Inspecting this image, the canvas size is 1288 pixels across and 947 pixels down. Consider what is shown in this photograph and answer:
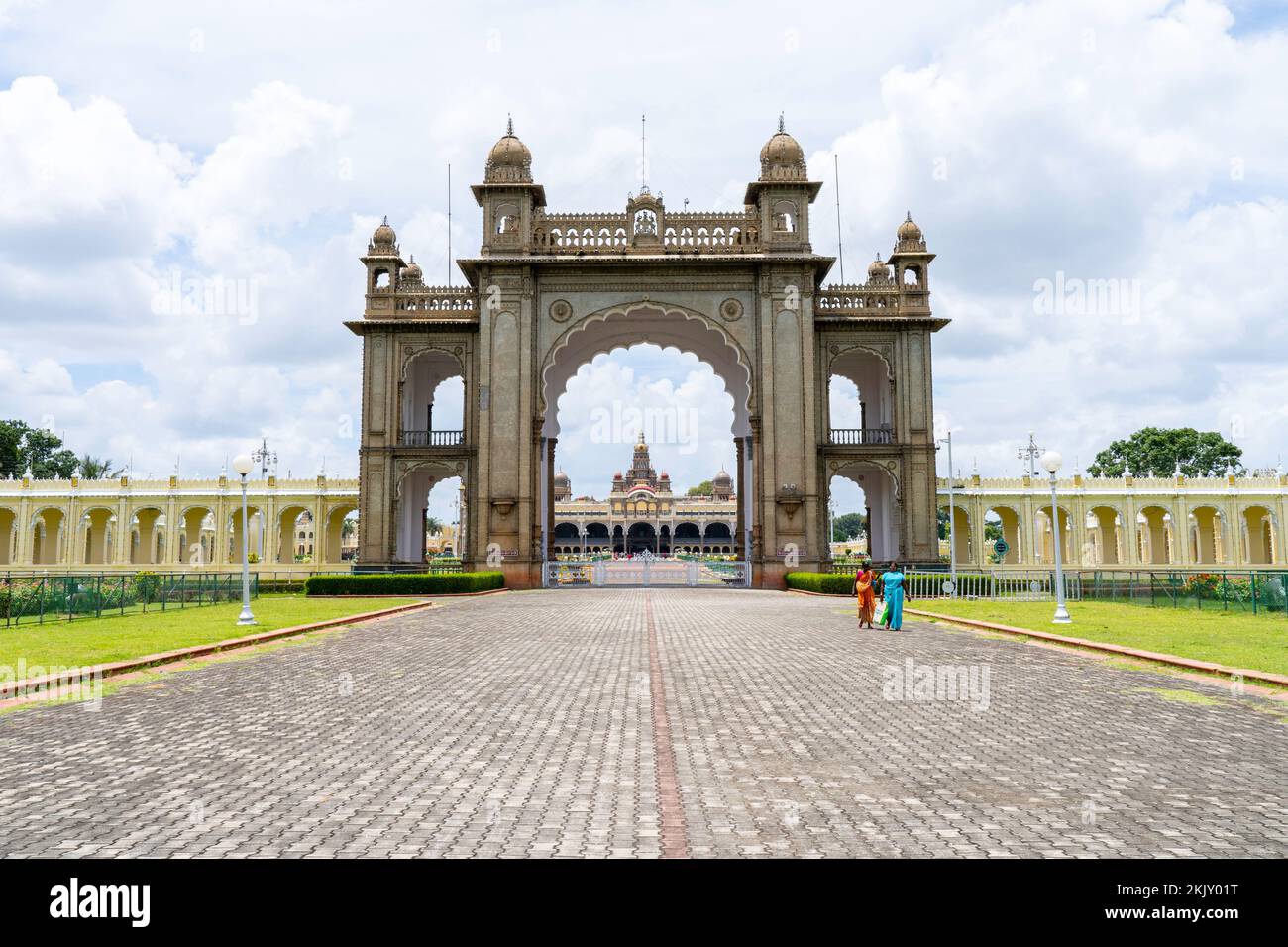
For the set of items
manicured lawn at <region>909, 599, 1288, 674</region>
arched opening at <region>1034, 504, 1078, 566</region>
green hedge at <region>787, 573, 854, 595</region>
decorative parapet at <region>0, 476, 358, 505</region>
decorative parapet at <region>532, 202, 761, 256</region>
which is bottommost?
manicured lawn at <region>909, 599, 1288, 674</region>

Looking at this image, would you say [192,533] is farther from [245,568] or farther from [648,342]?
[245,568]

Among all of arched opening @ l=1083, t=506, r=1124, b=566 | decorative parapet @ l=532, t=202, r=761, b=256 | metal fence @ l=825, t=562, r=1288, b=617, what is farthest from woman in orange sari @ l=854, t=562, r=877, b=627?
arched opening @ l=1083, t=506, r=1124, b=566

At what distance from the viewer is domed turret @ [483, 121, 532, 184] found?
35.4 meters

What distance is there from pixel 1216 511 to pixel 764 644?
140ft

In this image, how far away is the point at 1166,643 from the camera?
537 inches

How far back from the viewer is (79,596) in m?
19.7

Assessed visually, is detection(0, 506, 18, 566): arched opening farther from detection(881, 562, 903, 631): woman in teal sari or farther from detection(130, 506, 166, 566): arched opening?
detection(881, 562, 903, 631): woman in teal sari

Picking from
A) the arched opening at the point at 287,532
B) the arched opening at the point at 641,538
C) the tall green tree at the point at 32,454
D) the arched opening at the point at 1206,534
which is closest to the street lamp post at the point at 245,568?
the arched opening at the point at 287,532

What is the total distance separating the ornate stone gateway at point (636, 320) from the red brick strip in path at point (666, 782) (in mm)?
23459

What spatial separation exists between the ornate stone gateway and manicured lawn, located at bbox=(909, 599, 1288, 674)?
11.0 metres

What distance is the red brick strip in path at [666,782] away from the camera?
15.5 ft

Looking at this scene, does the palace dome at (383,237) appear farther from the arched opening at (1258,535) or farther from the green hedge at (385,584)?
the arched opening at (1258,535)
